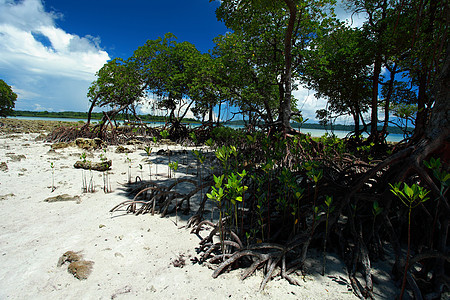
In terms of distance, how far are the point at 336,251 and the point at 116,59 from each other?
1241 centimetres

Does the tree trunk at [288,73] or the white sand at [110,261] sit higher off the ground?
the tree trunk at [288,73]

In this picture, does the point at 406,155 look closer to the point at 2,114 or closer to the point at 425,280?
the point at 425,280

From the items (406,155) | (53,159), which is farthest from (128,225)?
(53,159)

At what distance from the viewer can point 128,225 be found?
2734mm

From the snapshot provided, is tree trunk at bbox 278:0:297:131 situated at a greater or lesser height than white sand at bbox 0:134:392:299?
greater

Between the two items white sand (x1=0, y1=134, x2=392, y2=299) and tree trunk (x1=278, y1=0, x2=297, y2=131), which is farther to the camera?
tree trunk (x1=278, y1=0, x2=297, y2=131)

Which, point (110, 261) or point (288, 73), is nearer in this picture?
point (110, 261)

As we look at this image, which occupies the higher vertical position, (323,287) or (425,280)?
(425,280)

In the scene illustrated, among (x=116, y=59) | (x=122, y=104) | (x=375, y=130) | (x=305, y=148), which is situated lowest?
(x=305, y=148)

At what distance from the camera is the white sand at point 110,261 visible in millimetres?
1634

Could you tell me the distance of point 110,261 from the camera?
202cm

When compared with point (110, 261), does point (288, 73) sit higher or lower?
higher

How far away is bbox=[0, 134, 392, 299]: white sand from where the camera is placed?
1.63m

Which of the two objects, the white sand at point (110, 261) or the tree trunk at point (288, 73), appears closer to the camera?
the white sand at point (110, 261)
